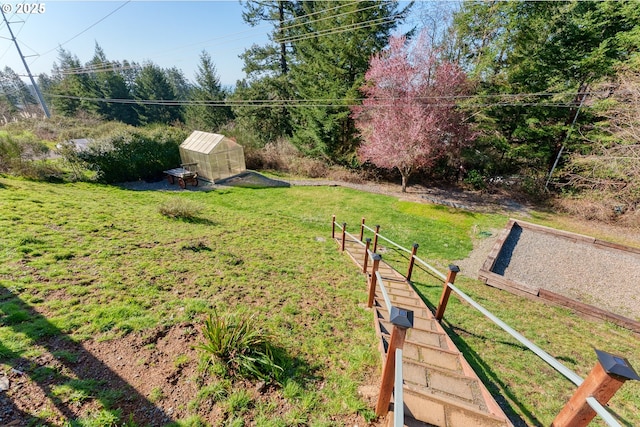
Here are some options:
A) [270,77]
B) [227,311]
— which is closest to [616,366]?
[227,311]

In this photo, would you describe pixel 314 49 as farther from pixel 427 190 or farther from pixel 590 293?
pixel 590 293

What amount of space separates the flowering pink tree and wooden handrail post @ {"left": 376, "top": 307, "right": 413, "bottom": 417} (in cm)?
1283

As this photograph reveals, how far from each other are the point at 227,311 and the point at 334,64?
1865cm

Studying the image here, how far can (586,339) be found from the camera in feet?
15.6

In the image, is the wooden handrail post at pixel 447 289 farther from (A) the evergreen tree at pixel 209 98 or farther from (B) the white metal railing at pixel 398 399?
(A) the evergreen tree at pixel 209 98

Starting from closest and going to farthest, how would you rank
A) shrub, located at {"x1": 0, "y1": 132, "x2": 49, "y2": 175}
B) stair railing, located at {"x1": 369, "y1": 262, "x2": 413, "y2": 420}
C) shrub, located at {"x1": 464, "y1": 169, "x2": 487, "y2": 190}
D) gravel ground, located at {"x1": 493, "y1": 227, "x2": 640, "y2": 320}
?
stair railing, located at {"x1": 369, "y1": 262, "x2": 413, "y2": 420} < gravel ground, located at {"x1": 493, "y1": 227, "x2": 640, "y2": 320} < shrub, located at {"x1": 0, "y1": 132, "x2": 49, "y2": 175} < shrub, located at {"x1": 464, "y1": 169, "x2": 487, "y2": 190}

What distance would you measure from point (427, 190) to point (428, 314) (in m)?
13.7

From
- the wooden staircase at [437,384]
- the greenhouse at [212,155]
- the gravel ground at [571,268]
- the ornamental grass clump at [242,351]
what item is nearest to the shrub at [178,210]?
the ornamental grass clump at [242,351]

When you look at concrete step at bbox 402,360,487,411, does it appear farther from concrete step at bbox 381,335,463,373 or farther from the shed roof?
the shed roof

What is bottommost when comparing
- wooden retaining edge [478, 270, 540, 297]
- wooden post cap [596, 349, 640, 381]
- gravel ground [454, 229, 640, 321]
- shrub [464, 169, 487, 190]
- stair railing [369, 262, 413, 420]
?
gravel ground [454, 229, 640, 321]

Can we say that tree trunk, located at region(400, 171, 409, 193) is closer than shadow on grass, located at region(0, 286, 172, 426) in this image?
No

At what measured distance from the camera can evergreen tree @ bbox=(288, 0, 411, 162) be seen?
1608 cm

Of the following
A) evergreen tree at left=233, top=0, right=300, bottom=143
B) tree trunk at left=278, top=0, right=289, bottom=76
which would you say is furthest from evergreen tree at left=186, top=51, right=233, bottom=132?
tree trunk at left=278, top=0, right=289, bottom=76

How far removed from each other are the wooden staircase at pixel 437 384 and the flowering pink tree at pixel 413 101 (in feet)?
36.3
